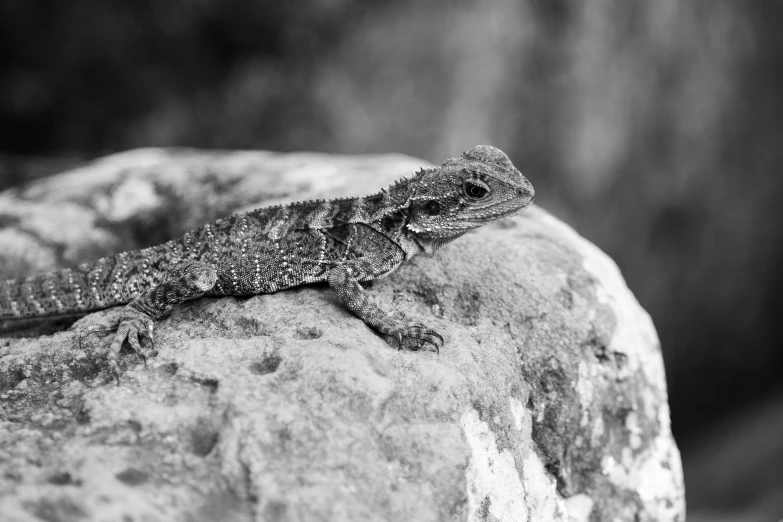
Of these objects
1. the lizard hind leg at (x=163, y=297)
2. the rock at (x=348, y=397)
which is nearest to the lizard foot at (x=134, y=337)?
the lizard hind leg at (x=163, y=297)

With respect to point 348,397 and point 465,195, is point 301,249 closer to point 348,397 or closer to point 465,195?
point 465,195

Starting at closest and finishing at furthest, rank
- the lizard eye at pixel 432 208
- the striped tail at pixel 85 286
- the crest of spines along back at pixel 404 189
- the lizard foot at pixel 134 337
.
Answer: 1. the lizard foot at pixel 134 337
2. the lizard eye at pixel 432 208
3. the crest of spines along back at pixel 404 189
4. the striped tail at pixel 85 286

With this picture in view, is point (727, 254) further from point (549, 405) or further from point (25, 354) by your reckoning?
point (25, 354)

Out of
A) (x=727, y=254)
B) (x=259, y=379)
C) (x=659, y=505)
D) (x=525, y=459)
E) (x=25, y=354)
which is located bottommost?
(x=727, y=254)

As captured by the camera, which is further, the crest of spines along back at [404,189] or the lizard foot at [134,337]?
the crest of spines along back at [404,189]

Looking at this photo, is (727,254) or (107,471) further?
(727,254)

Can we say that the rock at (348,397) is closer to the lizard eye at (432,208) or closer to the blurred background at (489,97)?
the lizard eye at (432,208)

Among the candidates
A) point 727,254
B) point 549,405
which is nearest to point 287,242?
point 549,405
